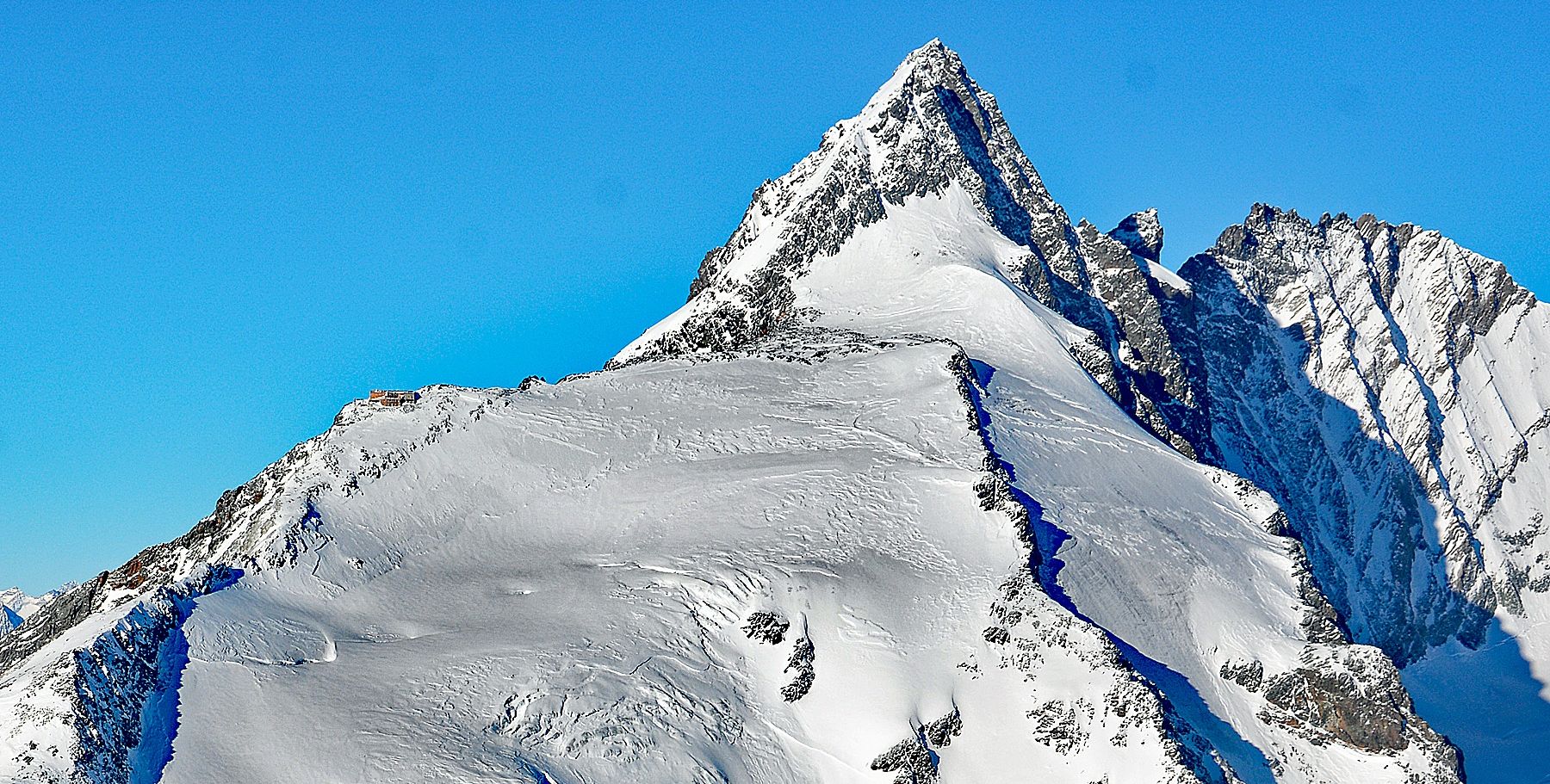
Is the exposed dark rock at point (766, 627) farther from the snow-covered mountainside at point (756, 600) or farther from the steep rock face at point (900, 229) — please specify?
the steep rock face at point (900, 229)

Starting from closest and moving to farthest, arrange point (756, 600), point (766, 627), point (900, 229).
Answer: point (766, 627)
point (756, 600)
point (900, 229)

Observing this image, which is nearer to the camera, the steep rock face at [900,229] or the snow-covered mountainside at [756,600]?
the snow-covered mountainside at [756,600]

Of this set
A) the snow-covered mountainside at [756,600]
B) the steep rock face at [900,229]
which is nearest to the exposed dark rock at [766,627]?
the snow-covered mountainside at [756,600]

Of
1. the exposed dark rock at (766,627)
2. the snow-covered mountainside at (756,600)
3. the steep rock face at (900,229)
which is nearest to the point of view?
the snow-covered mountainside at (756,600)

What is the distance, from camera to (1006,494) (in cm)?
Answer: 8669

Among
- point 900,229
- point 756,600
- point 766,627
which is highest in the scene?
point 900,229

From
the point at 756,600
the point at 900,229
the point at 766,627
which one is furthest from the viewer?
the point at 900,229

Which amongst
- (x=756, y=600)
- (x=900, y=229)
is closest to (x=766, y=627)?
(x=756, y=600)

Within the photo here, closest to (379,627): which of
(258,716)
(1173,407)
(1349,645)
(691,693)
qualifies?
(258,716)

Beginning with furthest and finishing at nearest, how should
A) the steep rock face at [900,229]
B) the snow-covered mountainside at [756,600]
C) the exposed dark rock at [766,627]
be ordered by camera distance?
the steep rock face at [900,229]
the exposed dark rock at [766,627]
the snow-covered mountainside at [756,600]

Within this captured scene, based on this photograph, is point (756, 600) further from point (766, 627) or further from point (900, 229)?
point (900, 229)

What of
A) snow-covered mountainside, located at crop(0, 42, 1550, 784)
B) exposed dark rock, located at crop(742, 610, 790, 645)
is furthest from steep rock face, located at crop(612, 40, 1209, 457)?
exposed dark rock, located at crop(742, 610, 790, 645)

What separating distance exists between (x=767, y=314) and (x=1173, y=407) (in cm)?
5010

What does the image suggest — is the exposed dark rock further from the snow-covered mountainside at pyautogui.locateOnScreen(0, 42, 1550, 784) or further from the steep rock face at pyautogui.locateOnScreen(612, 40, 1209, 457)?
the steep rock face at pyautogui.locateOnScreen(612, 40, 1209, 457)
